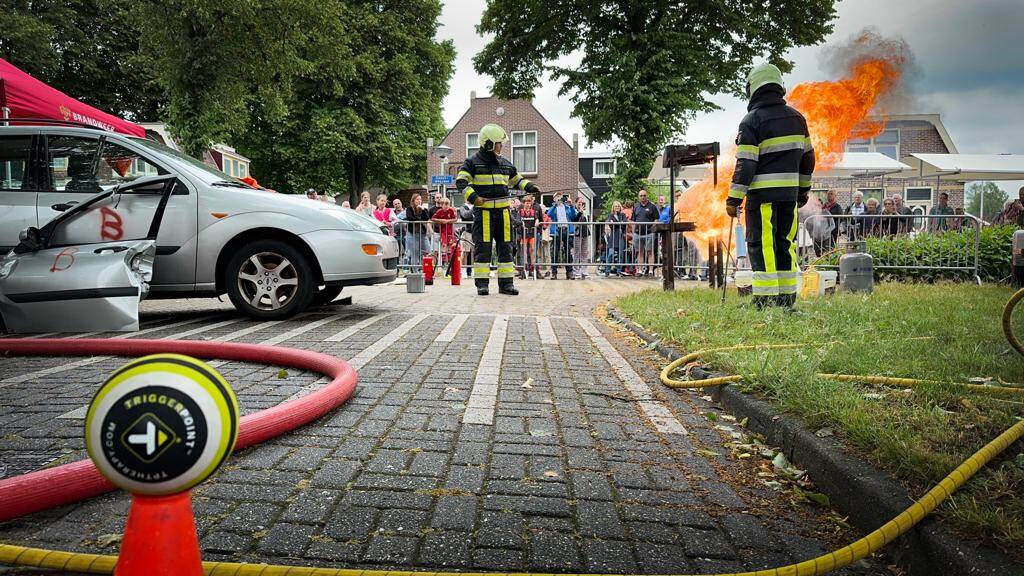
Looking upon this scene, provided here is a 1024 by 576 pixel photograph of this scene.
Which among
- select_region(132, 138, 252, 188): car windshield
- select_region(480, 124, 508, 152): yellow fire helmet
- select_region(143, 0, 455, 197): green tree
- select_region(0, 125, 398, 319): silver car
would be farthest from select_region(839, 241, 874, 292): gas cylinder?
select_region(143, 0, 455, 197): green tree

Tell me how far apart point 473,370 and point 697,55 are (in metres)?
20.4

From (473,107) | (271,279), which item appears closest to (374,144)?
(473,107)

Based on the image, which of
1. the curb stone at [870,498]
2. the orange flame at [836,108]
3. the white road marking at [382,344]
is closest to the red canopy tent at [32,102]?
the white road marking at [382,344]

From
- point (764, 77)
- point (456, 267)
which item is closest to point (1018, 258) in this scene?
point (764, 77)

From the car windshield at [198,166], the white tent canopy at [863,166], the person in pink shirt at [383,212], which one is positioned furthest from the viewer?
the white tent canopy at [863,166]

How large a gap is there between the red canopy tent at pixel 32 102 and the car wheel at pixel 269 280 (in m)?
4.20

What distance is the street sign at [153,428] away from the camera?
1.33 metres

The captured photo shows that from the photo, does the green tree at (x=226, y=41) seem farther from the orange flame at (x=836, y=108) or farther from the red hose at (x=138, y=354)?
the red hose at (x=138, y=354)

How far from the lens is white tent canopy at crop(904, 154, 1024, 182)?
2188cm

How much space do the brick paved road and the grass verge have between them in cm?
38

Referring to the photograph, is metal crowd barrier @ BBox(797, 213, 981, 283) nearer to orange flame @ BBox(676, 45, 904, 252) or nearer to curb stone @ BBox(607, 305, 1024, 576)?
orange flame @ BBox(676, 45, 904, 252)

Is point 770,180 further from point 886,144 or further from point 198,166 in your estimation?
point 886,144

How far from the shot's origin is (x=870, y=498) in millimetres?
2355

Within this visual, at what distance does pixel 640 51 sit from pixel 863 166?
25.7ft
